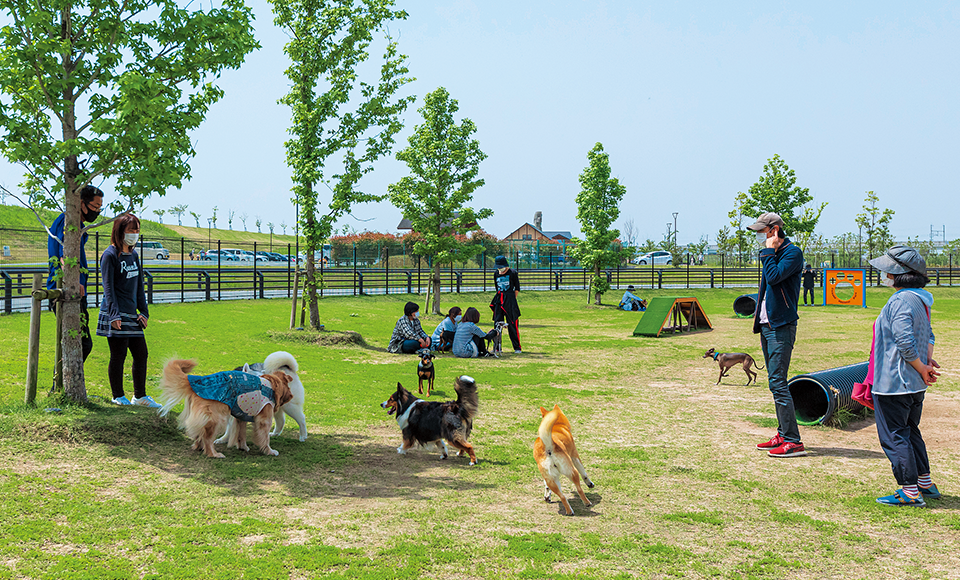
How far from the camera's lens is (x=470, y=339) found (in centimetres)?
1194

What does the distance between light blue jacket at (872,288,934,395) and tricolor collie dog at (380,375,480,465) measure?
3.03 meters

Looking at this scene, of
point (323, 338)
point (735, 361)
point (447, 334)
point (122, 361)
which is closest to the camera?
point (122, 361)

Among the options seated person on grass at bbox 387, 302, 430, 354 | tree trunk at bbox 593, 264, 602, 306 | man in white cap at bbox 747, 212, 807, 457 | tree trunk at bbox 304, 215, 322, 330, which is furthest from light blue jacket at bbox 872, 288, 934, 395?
tree trunk at bbox 593, 264, 602, 306

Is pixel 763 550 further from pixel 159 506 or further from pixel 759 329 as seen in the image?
pixel 159 506

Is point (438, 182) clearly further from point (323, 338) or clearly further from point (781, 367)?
point (781, 367)

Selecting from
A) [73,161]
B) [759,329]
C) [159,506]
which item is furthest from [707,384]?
[73,161]

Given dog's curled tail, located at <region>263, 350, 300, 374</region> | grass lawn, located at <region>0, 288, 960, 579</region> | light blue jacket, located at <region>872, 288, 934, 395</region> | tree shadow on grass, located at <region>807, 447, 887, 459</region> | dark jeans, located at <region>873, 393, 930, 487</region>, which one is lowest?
tree shadow on grass, located at <region>807, 447, 887, 459</region>

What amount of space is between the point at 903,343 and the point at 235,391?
190 inches

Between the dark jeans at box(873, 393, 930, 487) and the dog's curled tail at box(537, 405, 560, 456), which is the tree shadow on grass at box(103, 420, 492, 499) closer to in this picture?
the dog's curled tail at box(537, 405, 560, 456)

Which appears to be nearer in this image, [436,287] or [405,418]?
[405,418]

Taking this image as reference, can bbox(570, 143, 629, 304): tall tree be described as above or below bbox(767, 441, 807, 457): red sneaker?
above

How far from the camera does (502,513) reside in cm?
428

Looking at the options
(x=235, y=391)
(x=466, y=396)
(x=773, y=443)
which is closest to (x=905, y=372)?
(x=773, y=443)

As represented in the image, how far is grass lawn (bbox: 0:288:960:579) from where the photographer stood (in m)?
3.48
